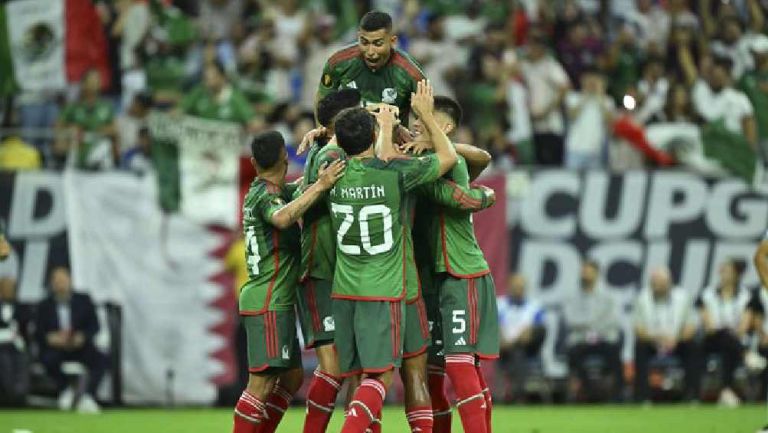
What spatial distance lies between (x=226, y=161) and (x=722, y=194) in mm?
6176

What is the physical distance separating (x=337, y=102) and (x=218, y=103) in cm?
898

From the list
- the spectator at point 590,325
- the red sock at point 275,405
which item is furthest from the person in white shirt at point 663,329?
the red sock at point 275,405

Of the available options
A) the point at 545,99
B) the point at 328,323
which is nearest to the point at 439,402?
the point at 328,323

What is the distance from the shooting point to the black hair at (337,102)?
1226cm

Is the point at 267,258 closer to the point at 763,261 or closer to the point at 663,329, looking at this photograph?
the point at 763,261

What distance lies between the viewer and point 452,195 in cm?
1193

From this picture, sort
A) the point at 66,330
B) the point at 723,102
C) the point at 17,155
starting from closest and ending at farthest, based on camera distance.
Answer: the point at 66,330 < the point at 17,155 < the point at 723,102

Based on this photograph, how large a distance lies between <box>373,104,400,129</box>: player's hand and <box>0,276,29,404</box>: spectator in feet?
30.9

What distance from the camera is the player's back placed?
38.0ft

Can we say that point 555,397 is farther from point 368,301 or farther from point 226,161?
point 368,301

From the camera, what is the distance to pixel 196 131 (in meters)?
20.5

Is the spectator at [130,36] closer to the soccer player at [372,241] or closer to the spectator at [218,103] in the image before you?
the spectator at [218,103]

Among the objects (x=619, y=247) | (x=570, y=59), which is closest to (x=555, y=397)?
(x=619, y=247)

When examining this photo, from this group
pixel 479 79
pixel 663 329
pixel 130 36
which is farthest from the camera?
pixel 130 36
